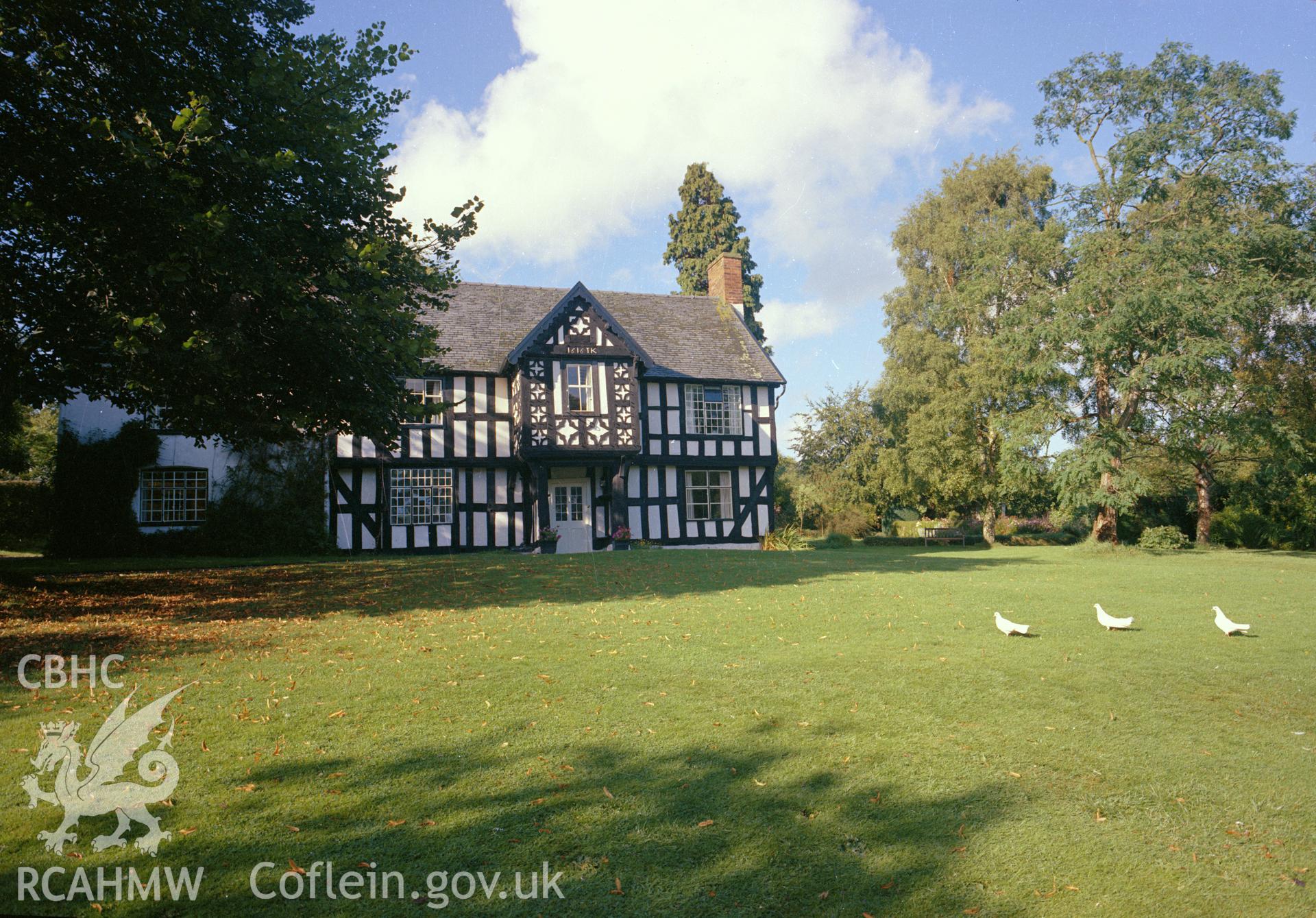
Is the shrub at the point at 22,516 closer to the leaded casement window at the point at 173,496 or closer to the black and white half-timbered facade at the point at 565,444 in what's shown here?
the leaded casement window at the point at 173,496

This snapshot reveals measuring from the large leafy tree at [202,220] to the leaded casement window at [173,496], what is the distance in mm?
11844

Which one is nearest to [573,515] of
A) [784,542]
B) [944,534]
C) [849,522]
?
[784,542]

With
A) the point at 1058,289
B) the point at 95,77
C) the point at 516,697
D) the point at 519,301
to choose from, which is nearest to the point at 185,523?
the point at 519,301

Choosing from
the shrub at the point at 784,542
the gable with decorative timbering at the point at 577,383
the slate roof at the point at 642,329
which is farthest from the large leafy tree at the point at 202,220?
the shrub at the point at 784,542

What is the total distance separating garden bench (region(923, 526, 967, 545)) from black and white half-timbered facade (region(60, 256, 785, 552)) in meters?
8.24

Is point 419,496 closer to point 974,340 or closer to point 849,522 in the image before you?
point 849,522

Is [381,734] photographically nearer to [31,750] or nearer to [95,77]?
[31,750]

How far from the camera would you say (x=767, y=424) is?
96.8 ft

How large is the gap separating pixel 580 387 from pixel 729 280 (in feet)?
32.9

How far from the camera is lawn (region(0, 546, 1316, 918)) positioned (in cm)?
413

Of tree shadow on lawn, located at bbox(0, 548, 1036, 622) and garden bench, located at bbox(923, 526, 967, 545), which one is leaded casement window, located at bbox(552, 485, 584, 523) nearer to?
tree shadow on lawn, located at bbox(0, 548, 1036, 622)

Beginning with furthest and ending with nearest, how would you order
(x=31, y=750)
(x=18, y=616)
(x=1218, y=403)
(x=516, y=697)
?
1. (x=1218, y=403)
2. (x=18, y=616)
3. (x=516, y=697)
4. (x=31, y=750)

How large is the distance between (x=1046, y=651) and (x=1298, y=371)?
28.2 metres

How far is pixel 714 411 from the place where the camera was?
28.9 meters
